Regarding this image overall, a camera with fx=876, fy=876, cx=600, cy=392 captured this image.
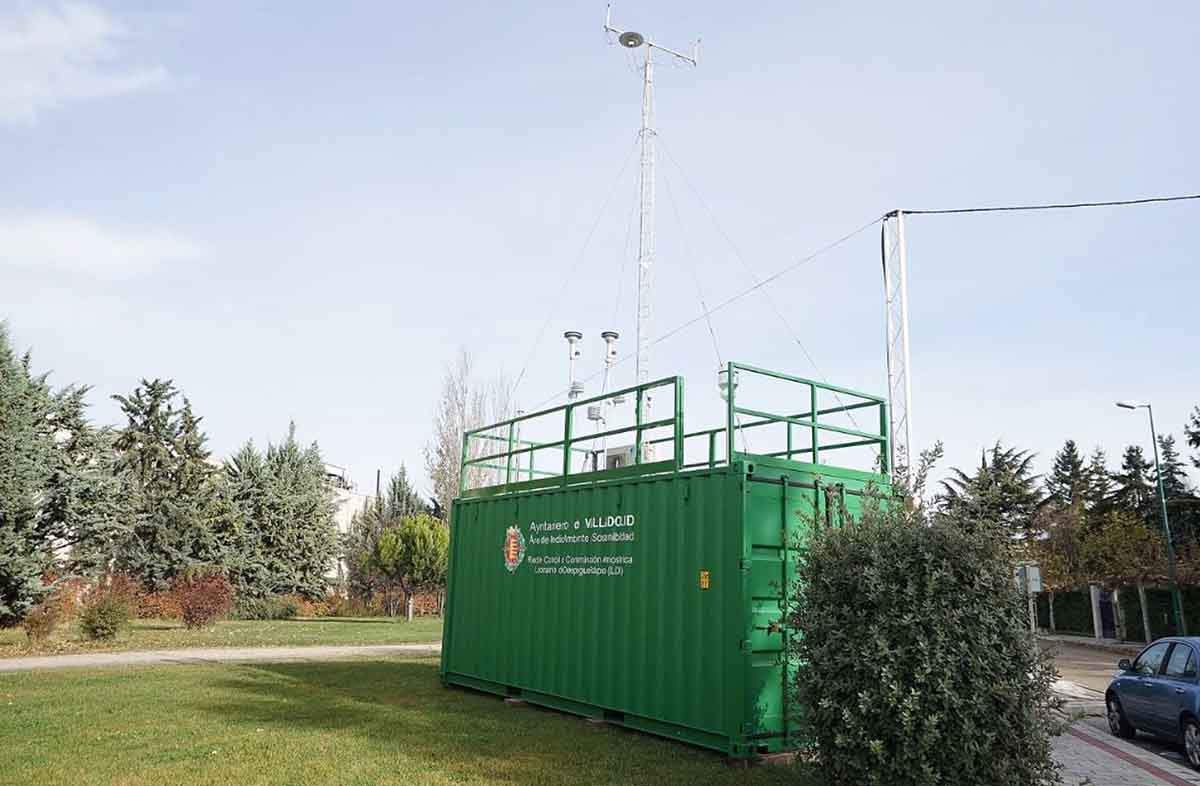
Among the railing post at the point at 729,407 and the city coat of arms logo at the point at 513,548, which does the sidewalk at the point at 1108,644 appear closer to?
the city coat of arms logo at the point at 513,548

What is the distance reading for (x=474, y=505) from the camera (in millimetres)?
13734

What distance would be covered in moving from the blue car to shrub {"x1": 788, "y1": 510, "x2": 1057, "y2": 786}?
4565 mm

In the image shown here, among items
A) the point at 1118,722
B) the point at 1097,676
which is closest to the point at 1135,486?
the point at 1097,676

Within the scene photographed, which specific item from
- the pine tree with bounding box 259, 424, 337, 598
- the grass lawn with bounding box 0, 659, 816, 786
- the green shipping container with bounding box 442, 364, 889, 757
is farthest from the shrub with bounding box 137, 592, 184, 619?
the green shipping container with bounding box 442, 364, 889, 757

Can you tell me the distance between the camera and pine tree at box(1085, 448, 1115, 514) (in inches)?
1967

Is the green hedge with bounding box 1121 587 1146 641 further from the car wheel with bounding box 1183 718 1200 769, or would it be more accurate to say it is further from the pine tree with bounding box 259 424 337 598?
the pine tree with bounding box 259 424 337 598

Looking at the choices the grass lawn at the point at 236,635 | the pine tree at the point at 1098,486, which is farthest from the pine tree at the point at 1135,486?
the grass lawn at the point at 236,635

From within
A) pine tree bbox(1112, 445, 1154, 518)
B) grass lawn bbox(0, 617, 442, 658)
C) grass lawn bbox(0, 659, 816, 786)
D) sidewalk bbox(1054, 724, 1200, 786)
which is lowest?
sidewalk bbox(1054, 724, 1200, 786)

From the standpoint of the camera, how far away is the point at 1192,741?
9.93 m

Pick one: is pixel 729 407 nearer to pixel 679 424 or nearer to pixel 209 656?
pixel 679 424

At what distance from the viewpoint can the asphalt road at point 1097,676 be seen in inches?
423

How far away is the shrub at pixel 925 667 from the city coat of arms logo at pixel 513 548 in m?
5.63

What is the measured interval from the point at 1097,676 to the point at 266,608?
27.8m

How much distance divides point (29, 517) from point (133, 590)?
701cm
